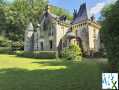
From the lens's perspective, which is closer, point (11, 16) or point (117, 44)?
Answer: point (117, 44)

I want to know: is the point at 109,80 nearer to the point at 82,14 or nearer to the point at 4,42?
the point at 82,14

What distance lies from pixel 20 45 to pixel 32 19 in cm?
886

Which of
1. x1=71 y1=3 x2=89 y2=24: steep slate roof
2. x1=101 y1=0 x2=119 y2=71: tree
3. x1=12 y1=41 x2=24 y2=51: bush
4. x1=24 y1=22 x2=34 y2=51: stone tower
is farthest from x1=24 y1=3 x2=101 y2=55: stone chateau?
x1=101 y1=0 x2=119 y2=71: tree

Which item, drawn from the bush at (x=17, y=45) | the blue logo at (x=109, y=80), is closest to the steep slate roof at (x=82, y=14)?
the bush at (x=17, y=45)

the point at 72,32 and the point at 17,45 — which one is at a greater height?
the point at 72,32

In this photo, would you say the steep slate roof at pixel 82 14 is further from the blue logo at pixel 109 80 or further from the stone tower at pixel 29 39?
the blue logo at pixel 109 80

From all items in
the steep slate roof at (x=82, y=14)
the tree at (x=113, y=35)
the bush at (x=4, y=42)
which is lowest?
the tree at (x=113, y=35)

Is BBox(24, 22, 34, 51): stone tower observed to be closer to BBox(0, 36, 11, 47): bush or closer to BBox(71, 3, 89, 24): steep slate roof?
BBox(0, 36, 11, 47): bush

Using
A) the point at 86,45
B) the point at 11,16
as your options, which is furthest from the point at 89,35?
the point at 11,16

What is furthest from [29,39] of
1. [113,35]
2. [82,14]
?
[113,35]

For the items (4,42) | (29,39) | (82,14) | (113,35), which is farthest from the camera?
(4,42)

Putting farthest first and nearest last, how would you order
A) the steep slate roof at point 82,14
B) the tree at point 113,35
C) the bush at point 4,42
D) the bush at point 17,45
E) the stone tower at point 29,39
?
the bush at point 4,42 → the bush at point 17,45 → the stone tower at point 29,39 → the steep slate roof at point 82,14 → the tree at point 113,35

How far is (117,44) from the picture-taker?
330 inches

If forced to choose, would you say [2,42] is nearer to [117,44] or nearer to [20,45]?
[20,45]
